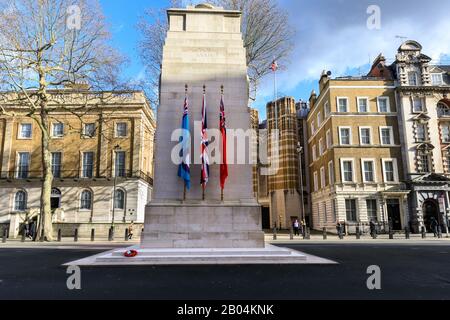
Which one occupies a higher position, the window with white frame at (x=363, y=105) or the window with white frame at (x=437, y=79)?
the window with white frame at (x=437, y=79)

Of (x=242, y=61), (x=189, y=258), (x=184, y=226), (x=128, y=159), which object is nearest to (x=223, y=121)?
(x=242, y=61)

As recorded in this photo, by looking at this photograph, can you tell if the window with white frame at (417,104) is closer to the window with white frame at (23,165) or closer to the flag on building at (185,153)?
the flag on building at (185,153)

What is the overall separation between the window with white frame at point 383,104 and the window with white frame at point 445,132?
624 cm

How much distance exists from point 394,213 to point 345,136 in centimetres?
945

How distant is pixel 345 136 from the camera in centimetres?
3728

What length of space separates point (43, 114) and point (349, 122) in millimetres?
29785

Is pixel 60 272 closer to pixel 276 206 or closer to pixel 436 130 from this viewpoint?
pixel 436 130

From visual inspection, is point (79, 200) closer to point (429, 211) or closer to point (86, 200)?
point (86, 200)

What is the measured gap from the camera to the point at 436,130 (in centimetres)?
3694

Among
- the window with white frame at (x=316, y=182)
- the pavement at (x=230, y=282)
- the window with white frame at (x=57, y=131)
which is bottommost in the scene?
the pavement at (x=230, y=282)

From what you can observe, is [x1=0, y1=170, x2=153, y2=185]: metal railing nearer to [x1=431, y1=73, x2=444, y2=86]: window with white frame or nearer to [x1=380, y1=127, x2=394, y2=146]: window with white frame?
[x1=380, y1=127, x2=394, y2=146]: window with white frame

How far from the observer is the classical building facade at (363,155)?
35.4 m

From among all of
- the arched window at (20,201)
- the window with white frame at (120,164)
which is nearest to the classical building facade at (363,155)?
the window with white frame at (120,164)

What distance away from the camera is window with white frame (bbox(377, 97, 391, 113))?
3788cm
